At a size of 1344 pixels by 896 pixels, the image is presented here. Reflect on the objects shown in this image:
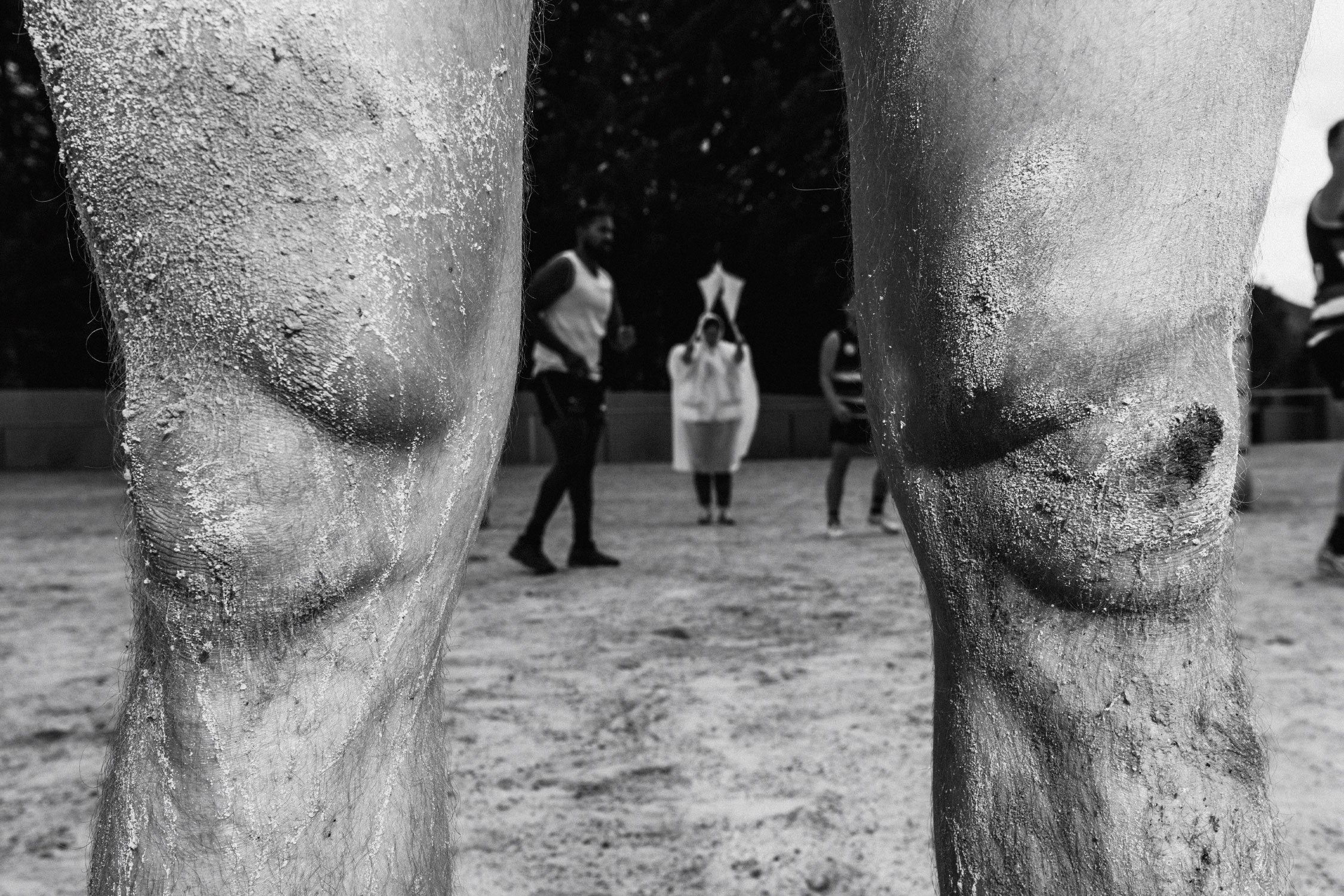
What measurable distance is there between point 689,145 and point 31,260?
6.44 m

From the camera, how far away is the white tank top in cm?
519

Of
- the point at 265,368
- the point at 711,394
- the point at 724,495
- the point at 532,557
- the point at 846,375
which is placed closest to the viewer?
the point at 265,368

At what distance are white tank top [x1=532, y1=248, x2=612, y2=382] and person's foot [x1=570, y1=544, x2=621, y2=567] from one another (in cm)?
80

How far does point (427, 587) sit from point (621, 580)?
405 centimetres

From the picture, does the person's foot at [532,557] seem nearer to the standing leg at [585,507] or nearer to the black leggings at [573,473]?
the black leggings at [573,473]

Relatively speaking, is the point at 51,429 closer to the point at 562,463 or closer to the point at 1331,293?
the point at 562,463

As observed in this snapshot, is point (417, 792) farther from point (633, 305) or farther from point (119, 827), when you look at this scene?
point (633, 305)

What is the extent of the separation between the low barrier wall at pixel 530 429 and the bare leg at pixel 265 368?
920cm

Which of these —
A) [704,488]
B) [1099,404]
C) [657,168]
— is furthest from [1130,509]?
[657,168]

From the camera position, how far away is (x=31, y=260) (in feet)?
35.0

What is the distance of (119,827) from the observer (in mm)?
645

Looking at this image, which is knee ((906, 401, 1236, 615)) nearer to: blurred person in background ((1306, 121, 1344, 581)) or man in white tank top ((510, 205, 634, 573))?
blurred person in background ((1306, 121, 1344, 581))

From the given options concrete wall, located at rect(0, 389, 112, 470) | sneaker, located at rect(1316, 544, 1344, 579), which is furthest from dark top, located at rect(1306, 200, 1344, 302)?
concrete wall, located at rect(0, 389, 112, 470)

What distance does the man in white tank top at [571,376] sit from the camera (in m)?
5.15
